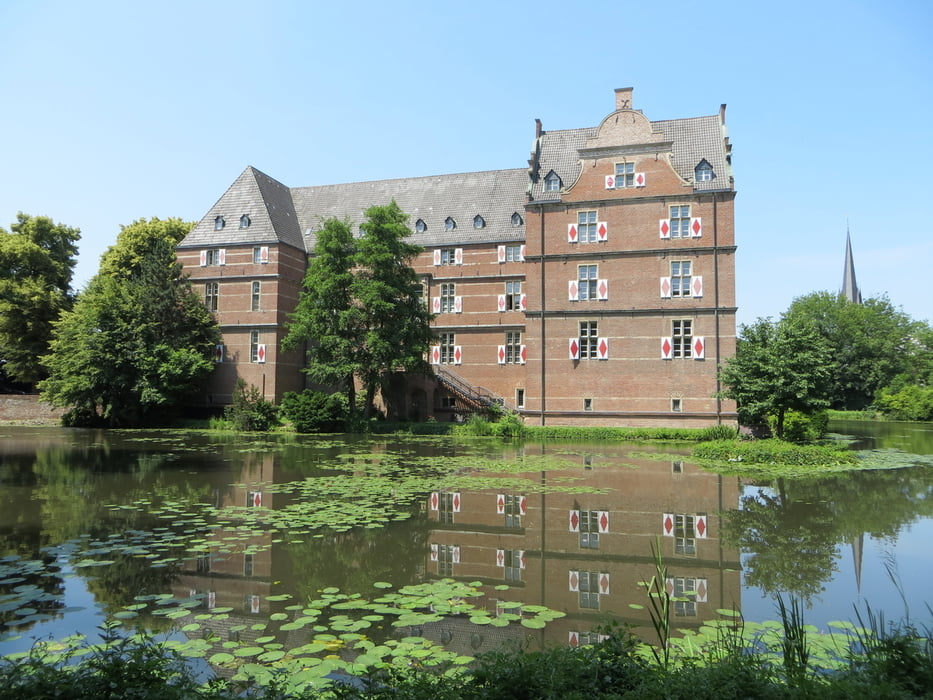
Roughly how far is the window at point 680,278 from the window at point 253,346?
74.2 ft

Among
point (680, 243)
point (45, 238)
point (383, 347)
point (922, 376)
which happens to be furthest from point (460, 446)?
point (922, 376)

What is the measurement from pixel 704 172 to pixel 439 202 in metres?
15.8

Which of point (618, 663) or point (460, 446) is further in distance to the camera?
point (460, 446)

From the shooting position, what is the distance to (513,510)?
1133 centimetres

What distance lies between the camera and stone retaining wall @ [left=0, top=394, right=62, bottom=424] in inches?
1481

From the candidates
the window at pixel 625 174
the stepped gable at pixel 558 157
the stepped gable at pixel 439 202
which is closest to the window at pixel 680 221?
the window at pixel 625 174

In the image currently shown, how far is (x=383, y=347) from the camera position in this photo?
29594 mm

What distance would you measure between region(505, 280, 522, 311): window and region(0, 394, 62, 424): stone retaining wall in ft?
89.8

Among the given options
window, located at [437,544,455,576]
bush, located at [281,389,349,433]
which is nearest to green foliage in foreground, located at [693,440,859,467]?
window, located at [437,544,455,576]

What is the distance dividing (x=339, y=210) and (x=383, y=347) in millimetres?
14282

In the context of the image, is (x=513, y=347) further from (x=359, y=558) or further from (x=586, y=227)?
(x=359, y=558)

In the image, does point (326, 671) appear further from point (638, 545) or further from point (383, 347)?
point (383, 347)

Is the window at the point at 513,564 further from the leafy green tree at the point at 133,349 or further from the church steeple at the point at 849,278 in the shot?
the church steeple at the point at 849,278

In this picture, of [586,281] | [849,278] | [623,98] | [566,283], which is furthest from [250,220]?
[849,278]
